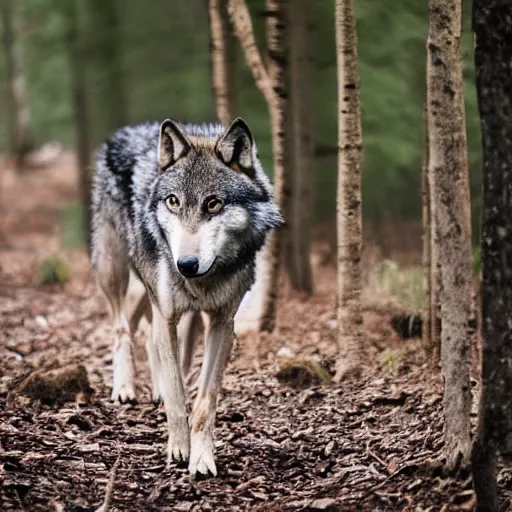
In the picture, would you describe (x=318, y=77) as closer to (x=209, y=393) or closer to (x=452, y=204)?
(x=209, y=393)

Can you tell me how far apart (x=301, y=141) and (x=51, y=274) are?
4.48m

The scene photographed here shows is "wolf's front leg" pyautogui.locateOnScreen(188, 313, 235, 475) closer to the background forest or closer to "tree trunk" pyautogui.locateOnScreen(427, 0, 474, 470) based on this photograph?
"tree trunk" pyautogui.locateOnScreen(427, 0, 474, 470)

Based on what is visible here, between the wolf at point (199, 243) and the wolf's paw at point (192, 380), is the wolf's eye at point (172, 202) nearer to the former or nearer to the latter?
Answer: the wolf at point (199, 243)

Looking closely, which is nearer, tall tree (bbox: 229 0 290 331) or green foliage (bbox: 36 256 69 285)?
tall tree (bbox: 229 0 290 331)

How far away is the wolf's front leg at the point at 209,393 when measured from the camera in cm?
616

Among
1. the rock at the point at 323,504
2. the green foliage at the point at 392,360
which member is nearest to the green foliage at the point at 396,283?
the green foliage at the point at 392,360

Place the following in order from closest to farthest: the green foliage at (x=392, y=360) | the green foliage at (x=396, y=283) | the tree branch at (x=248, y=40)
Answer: the green foliage at (x=392, y=360), the tree branch at (x=248, y=40), the green foliage at (x=396, y=283)

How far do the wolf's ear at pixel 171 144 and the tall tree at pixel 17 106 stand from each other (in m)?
16.7

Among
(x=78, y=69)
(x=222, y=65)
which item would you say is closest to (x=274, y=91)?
(x=222, y=65)

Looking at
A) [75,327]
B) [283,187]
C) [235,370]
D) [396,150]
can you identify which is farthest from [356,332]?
[396,150]

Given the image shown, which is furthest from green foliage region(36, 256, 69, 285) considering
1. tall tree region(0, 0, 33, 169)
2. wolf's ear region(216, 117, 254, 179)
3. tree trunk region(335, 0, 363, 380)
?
tall tree region(0, 0, 33, 169)

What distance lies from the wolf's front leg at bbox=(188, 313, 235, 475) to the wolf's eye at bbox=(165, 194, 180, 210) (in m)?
0.97

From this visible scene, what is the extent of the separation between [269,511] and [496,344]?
1765 millimetres

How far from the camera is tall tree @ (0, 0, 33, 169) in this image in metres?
24.6
